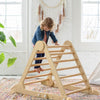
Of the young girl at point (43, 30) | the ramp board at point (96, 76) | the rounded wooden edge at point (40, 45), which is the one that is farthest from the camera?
the ramp board at point (96, 76)

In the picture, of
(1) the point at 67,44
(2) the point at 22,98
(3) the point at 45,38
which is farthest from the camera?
(3) the point at 45,38

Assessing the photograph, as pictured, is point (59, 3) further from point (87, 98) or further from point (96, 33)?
point (87, 98)

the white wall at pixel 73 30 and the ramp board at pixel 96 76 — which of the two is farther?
the white wall at pixel 73 30

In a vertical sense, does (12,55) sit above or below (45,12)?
below

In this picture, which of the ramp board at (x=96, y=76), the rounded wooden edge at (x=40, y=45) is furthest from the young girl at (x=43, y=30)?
the ramp board at (x=96, y=76)

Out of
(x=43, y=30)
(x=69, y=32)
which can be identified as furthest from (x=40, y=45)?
(x=69, y=32)

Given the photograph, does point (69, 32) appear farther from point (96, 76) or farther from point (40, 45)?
point (40, 45)

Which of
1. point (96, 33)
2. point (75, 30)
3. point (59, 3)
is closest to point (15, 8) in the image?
point (59, 3)

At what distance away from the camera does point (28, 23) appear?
13.4 feet

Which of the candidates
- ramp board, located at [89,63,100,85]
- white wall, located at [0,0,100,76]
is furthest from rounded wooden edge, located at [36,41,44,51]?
white wall, located at [0,0,100,76]

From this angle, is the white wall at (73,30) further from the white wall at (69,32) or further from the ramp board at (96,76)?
the ramp board at (96,76)

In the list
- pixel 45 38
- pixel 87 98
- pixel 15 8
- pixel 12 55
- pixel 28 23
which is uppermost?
pixel 15 8

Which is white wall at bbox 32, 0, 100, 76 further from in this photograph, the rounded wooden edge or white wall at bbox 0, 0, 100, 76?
the rounded wooden edge

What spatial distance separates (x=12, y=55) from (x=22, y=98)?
177 cm
